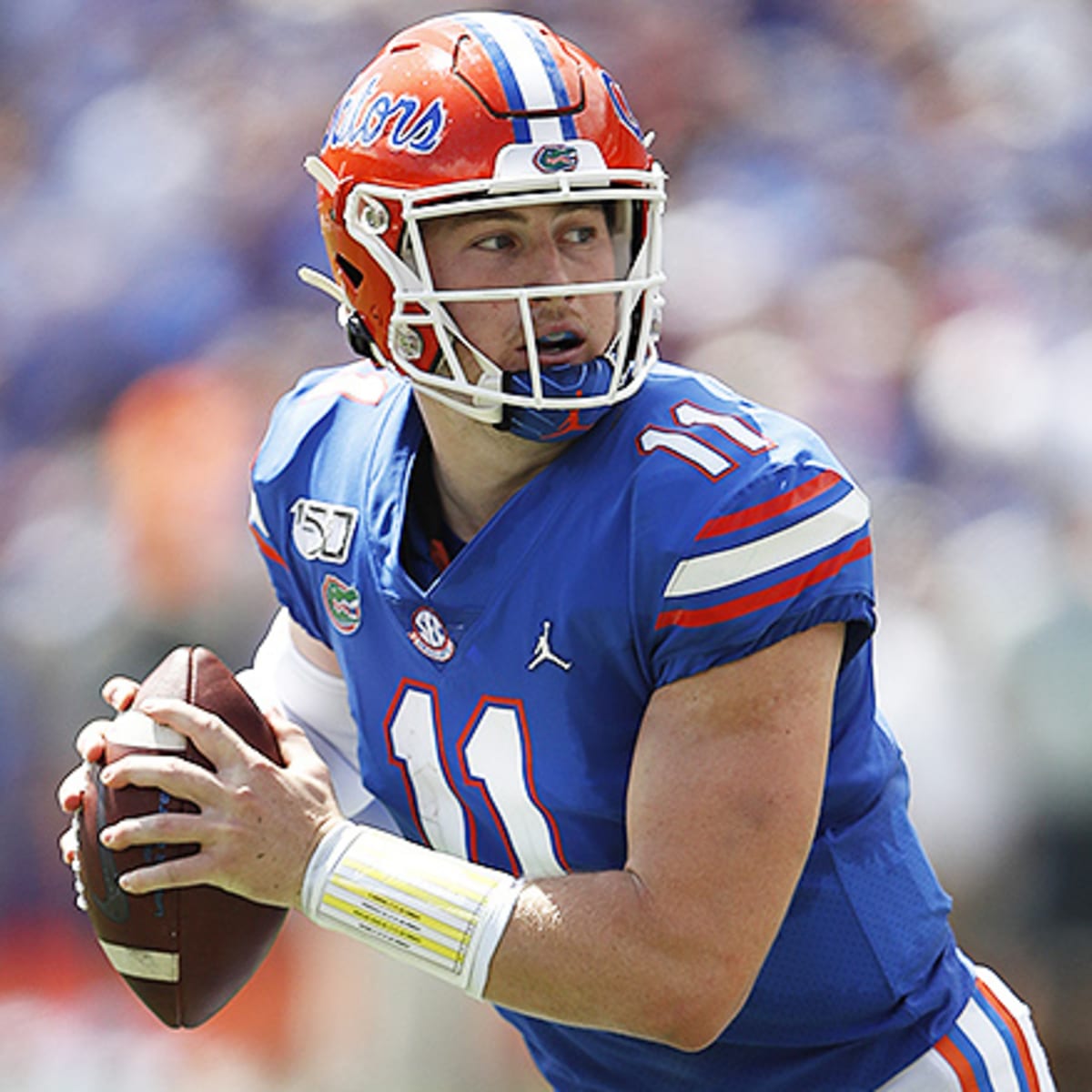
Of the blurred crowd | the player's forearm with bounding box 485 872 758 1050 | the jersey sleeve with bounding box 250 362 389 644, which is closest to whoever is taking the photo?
the player's forearm with bounding box 485 872 758 1050

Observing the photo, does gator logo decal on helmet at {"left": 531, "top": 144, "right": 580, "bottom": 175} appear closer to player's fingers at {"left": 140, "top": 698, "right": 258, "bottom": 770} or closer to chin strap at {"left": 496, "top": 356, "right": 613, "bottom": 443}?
chin strap at {"left": 496, "top": 356, "right": 613, "bottom": 443}

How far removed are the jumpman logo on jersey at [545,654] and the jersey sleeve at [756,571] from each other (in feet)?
0.31

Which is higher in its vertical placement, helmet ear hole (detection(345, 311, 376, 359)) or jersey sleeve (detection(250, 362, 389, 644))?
helmet ear hole (detection(345, 311, 376, 359))

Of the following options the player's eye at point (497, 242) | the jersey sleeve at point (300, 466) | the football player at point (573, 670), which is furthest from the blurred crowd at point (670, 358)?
the player's eye at point (497, 242)

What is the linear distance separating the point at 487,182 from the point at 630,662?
18.6 inches

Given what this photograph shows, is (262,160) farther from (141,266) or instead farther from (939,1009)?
(939,1009)

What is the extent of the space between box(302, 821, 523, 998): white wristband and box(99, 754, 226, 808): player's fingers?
0.36 ft

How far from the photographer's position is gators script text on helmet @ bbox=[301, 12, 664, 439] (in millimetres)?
1547

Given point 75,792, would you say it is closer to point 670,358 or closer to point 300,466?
point 300,466

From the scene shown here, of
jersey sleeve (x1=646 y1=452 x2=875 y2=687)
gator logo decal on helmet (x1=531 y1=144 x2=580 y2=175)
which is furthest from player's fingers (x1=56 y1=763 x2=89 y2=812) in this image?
gator logo decal on helmet (x1=531 y1=144 x2=580 y2=175)

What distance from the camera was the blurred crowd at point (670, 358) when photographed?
9.37 feet

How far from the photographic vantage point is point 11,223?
383 centimetres

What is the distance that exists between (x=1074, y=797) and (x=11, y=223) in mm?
2665

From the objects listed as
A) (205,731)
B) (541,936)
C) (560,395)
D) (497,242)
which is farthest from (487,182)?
(541,936)
